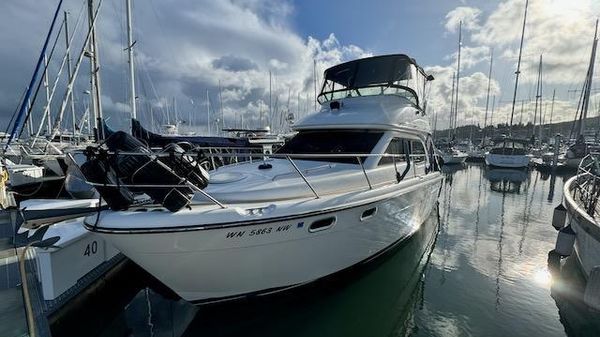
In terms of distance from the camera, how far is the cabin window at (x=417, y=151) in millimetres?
7429

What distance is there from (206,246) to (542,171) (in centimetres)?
3103

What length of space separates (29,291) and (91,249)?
850mm

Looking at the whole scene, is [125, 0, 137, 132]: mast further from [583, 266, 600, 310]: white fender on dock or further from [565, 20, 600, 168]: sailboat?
[565, 20, 600, 168]: sailboat

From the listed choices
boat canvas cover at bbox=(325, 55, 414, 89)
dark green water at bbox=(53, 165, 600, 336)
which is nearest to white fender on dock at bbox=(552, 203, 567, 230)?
dark green water at bbox=(53, 165, 600, 336)

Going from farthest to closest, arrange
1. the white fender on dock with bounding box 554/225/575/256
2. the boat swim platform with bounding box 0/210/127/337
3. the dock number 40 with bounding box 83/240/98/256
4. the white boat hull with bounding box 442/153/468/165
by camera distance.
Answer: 1. the white boat hull with bounding box 442/153/468/165
2. the white fender on dock with bounding box 554/225/575/256
3. the dock number 40 with bounding box 83/240/98/256
4. the boat swim platform with bounding box 0/210/127/337

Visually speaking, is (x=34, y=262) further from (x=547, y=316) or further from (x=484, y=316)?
(x=547, y=316)

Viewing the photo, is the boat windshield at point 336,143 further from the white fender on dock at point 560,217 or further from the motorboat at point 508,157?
the motorboat at point 508,157

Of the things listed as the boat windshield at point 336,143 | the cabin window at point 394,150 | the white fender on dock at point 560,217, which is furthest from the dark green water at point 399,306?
the boat windshield at point 336,143

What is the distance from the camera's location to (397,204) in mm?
5879

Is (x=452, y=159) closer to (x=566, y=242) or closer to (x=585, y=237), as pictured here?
(x=566, y=242)

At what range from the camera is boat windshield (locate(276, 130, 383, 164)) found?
6133mm

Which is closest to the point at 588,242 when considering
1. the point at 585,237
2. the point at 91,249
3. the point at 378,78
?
the point at 585,237

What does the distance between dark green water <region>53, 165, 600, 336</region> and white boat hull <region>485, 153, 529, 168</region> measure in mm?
23495

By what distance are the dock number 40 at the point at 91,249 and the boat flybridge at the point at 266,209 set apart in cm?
110
